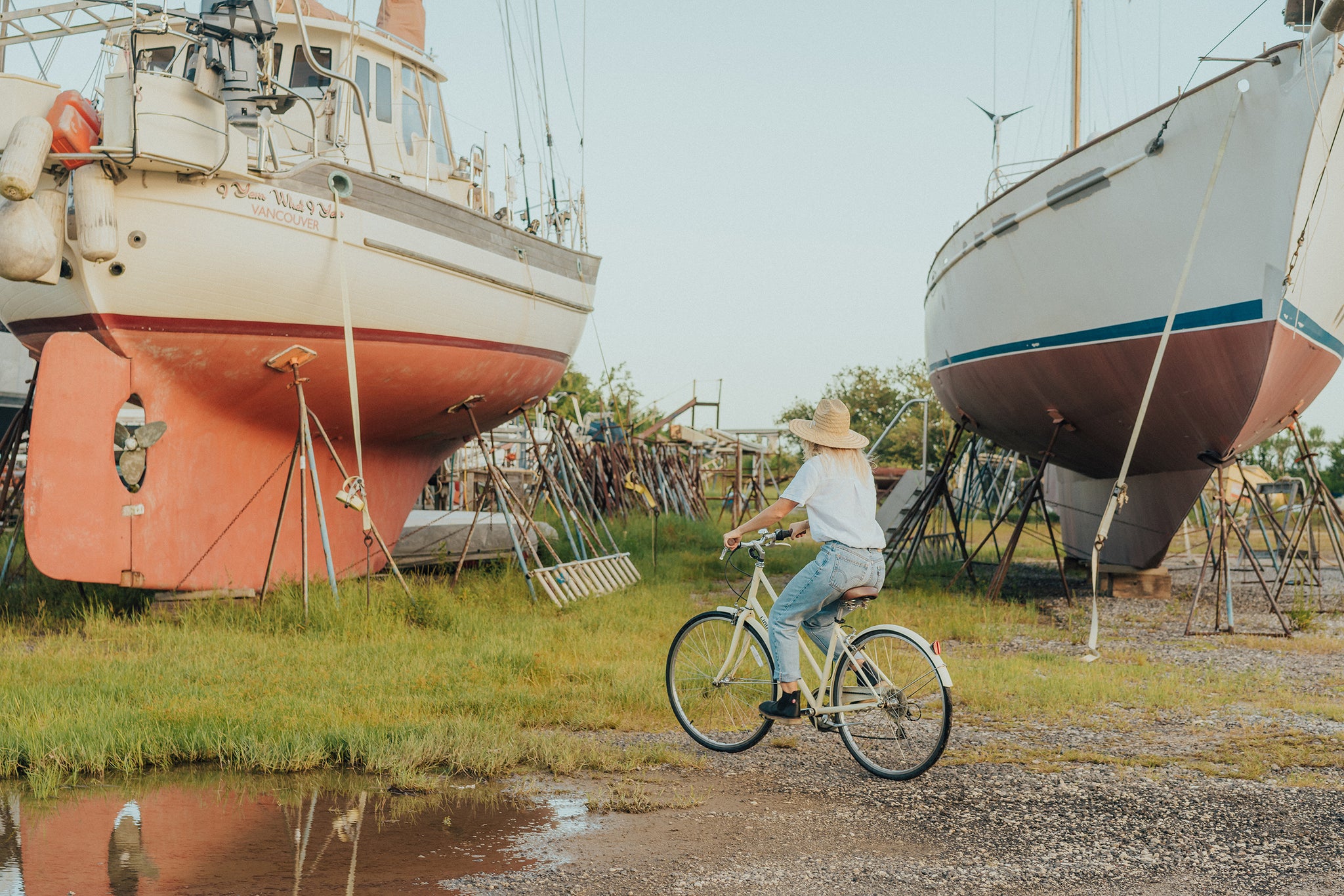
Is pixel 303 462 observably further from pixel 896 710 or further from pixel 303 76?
pixel 896 710

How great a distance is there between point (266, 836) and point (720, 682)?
240 centimetres

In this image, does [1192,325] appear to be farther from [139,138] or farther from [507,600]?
[139,138]

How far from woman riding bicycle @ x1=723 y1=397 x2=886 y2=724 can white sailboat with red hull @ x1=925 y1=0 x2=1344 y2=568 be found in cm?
508

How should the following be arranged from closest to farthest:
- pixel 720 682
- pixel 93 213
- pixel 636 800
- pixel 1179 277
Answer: pixel 636 800 < pixel 720 682 < pixel 93 213 < pixel 1179 277

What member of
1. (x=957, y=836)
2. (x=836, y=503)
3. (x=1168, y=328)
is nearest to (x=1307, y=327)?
(x=1168, y=328)

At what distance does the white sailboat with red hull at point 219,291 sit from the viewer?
8.23 metres

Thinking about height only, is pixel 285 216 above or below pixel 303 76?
below

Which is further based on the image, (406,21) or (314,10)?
(406,21)

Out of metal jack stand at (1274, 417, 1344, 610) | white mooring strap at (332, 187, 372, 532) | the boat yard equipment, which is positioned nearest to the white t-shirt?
white mooring strap at (332, 187, 372, 532)

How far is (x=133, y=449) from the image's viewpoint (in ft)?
28.9

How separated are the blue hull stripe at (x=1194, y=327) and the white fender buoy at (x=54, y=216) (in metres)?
8.71

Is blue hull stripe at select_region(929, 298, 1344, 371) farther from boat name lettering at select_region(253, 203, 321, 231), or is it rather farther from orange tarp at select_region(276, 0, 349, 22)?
orange tarp at select_region(276, 0, 349, 22)

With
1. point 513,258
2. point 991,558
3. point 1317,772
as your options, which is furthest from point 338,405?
point 991,558

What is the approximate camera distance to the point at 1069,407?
11.3m
